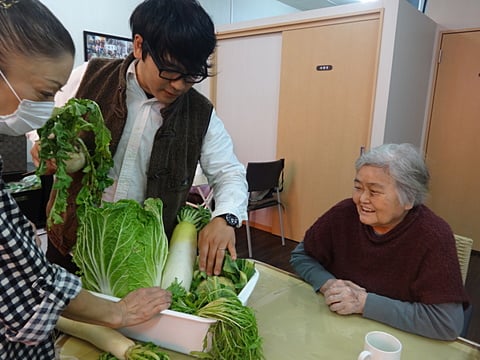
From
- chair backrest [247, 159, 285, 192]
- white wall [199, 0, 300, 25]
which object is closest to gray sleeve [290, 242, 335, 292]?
chair backrest [247, 159, 285, 192]

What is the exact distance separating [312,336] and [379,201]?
55cm

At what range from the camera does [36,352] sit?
0.72 metres

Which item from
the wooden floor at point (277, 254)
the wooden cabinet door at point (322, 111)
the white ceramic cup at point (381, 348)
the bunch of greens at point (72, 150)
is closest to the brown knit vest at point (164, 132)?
the bunch of greens at point (72, 150)

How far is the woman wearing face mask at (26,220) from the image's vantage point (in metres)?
0.57

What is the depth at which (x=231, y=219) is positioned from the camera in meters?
1.14

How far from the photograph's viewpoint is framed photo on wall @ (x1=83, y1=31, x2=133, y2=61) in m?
3.48

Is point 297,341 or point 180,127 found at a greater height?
point 180,127

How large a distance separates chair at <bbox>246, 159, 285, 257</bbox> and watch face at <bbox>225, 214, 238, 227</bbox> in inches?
84.7

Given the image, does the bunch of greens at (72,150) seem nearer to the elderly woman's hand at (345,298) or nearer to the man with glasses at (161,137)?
the man with glasses at (161,137)

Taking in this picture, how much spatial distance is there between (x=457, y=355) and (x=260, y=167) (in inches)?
97.2

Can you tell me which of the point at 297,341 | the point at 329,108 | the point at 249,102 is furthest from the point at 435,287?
the point at 249,102

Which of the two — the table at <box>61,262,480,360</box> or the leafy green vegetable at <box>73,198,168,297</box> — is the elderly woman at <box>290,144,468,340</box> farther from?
the leafy green vegetable at <box>73,198,168,297</box>

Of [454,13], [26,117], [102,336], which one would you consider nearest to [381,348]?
[102,336]

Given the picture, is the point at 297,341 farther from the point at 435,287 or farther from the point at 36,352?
the point at 36,352
